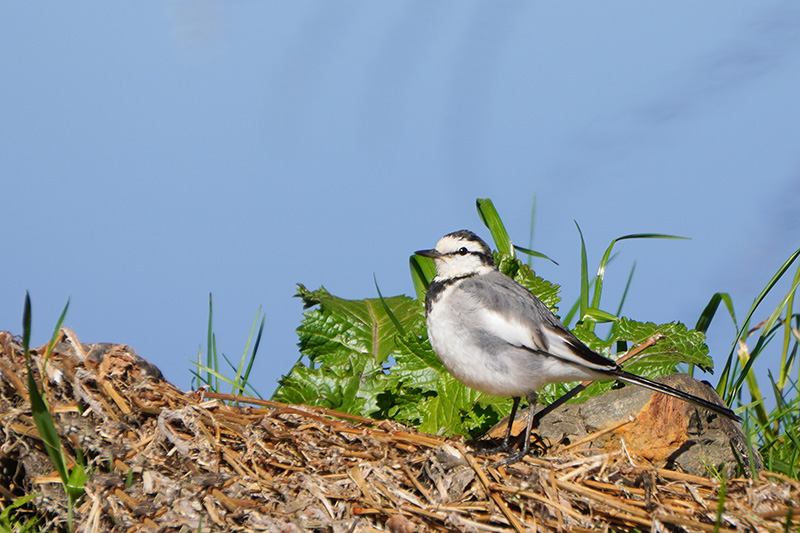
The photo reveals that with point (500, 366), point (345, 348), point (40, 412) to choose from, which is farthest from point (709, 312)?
point (40, 412)

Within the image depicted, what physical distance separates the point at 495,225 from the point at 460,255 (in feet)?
3.59

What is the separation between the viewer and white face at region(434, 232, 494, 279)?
16.4 feet

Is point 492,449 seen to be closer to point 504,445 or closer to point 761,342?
point 504,445

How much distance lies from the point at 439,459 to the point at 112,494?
149 cm

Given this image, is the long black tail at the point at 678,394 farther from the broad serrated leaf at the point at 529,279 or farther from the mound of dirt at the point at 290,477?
the broad serrated leaf at the point at 529,279

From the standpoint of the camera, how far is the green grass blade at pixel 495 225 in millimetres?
5957

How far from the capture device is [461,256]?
197 inches

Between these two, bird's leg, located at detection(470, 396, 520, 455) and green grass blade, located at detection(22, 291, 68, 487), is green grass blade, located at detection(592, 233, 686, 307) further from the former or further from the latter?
green grass blade, located at detection(22, 291, 68, 487)

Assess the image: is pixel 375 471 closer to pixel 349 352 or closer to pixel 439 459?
pixel 439 459

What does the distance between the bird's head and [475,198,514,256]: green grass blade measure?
924mm

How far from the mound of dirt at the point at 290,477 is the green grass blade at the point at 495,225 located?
202 centimetres

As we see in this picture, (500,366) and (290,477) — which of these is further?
(500,366)

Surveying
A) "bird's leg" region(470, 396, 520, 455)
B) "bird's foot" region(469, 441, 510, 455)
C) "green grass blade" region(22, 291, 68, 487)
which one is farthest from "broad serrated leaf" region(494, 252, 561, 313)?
"green grass blade" region(22, 291, 68, 487)

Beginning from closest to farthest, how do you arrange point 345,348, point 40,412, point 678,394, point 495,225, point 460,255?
point 40,412
point 678,394
point 460,255
point 345,348
point 495,225
